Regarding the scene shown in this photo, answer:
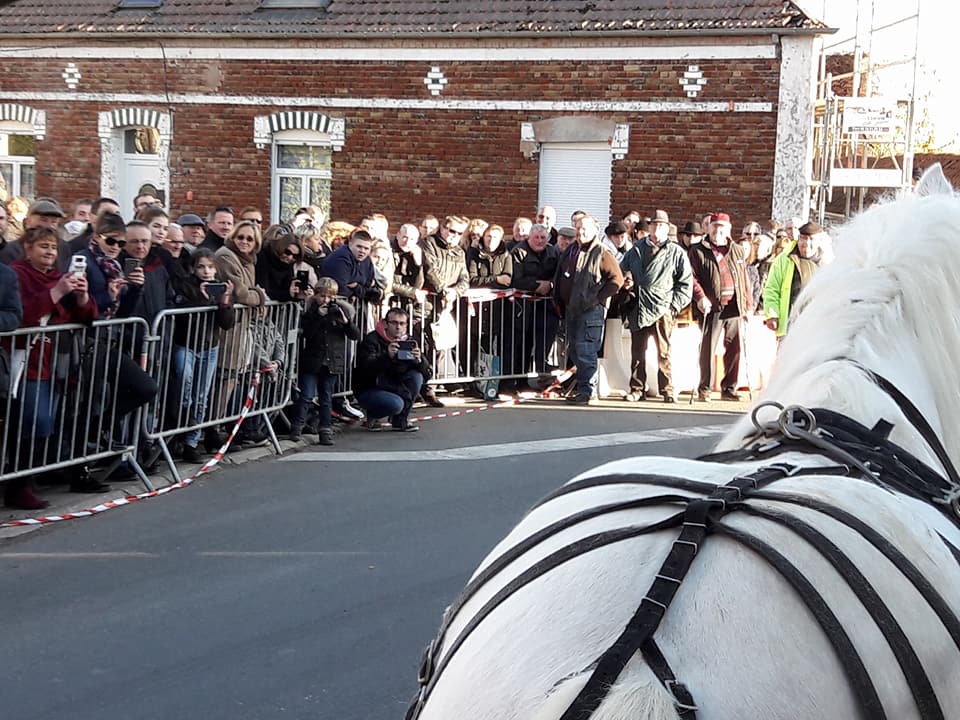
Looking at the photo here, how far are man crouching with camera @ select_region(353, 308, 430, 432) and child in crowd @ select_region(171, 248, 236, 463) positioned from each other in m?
1.99

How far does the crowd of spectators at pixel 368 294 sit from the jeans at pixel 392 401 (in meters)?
0.02

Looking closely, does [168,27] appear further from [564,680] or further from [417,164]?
[564,680]

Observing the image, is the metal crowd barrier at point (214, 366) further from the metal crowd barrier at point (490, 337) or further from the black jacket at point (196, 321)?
the metal crowd barrier at point (490, 337)

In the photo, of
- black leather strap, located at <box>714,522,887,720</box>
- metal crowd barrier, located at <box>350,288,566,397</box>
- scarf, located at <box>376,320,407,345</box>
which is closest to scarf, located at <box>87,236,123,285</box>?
scarf, located at <box>376,320,407,345</box>

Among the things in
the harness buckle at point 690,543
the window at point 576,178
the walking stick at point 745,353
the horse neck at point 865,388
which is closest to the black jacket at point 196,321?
the horse neck at point 865,388

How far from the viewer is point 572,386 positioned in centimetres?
1387

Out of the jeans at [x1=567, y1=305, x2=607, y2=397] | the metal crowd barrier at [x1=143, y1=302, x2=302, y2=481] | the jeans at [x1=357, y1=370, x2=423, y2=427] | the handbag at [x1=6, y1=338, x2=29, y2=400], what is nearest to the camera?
the handbag at [x1=6, y1=338, x2=29, y2=400]

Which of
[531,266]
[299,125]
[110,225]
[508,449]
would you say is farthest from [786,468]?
[299,125]

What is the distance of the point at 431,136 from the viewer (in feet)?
66.0

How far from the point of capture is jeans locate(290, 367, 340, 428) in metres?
10.3

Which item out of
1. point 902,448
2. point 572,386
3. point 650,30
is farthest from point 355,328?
point 650,30

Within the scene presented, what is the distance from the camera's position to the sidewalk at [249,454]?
7.70 meters

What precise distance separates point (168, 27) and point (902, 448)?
21.1m

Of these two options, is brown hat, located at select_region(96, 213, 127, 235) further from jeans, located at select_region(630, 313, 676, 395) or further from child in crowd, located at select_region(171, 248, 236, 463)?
jeans, located at select_region(630, 313, 676, 395)
